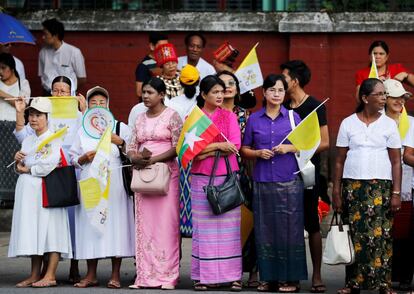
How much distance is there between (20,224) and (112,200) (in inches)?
33.1

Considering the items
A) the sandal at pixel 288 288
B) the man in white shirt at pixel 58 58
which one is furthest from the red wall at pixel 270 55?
the sandal at pixel 288 288

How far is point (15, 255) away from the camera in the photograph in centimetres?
1228

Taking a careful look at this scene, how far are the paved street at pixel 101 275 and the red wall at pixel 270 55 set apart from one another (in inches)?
113

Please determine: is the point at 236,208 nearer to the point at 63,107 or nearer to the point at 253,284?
the point at 253,284

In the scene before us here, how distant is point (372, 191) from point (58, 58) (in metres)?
6.05

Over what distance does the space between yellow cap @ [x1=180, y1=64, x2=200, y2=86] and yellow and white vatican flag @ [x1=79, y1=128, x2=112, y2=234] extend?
1.47 meters

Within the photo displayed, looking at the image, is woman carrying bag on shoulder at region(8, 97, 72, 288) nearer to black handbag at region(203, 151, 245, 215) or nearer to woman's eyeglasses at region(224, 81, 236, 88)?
black handbag at region(203, 151, 245, 215)

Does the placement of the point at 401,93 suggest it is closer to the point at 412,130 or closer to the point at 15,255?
the point at 412,130

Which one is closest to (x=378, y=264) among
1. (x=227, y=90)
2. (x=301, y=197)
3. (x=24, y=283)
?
(x=301, y=197)

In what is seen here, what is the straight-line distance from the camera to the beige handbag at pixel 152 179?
12.1m

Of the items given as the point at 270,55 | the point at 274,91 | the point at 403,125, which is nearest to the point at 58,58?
the point at 270,55

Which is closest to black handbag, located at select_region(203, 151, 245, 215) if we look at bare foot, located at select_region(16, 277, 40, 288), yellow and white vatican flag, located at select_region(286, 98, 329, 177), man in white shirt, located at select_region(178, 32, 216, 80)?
yellow and white vatican flag, located at select_region(286, 98, 329, 177)

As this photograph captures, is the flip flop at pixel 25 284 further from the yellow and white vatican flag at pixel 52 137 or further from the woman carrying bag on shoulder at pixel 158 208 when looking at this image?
the yellow and white vatican flag at pixel 52 137

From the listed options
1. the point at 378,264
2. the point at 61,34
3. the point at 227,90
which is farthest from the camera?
the point at 61,34
